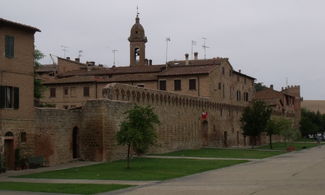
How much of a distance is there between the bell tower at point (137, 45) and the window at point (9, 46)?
175 feet

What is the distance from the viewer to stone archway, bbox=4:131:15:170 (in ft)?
103

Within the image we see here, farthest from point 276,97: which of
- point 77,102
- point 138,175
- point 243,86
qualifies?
point 138,175

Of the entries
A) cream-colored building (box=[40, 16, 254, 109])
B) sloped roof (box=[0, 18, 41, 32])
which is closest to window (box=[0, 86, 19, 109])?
sloped roof (box=[0, 18, 41, 32])

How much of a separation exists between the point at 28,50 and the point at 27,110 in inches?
149

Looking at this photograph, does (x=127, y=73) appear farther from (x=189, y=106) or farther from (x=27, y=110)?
(x=27, y=110)

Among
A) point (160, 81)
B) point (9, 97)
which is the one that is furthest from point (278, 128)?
point (9, 97)

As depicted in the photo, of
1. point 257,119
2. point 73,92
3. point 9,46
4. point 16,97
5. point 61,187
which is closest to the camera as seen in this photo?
point 61,187

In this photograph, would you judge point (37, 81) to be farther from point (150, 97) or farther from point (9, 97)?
point (9, 97)

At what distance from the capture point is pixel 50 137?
35094mm

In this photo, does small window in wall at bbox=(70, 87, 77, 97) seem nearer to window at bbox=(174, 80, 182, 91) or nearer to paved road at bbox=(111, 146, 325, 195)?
window at bbox=(174, 80, 182, 91)

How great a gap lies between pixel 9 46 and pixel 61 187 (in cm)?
1254

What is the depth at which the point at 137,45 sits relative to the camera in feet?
283

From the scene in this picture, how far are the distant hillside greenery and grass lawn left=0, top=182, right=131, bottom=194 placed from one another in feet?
298

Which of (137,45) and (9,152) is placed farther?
→ (137,45)
